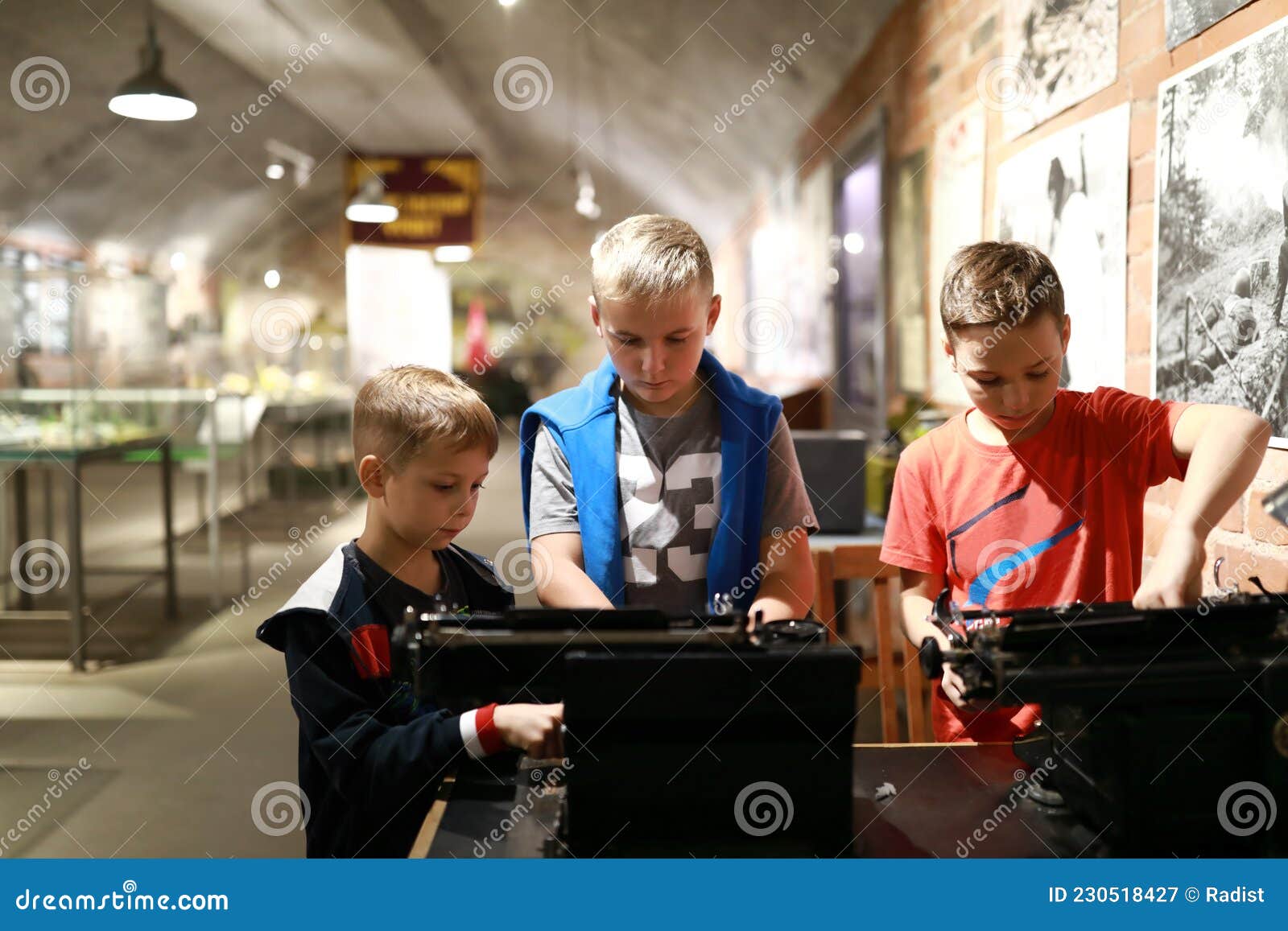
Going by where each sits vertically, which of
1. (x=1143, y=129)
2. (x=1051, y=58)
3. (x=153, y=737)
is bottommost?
(x=153, y=737)

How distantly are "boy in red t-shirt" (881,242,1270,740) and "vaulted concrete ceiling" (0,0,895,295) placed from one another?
3379 mm

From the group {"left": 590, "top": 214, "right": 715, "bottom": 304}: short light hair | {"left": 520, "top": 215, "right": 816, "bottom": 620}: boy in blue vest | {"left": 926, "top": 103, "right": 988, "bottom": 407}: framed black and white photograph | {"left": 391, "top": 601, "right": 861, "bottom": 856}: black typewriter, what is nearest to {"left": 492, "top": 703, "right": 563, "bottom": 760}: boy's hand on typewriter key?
{"left": 391, "top": 601, "right": 861, "bottom": 856}: black typewriter

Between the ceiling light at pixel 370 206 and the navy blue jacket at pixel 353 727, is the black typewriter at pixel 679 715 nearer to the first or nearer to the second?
the navy blue jacket at pixel 353 727

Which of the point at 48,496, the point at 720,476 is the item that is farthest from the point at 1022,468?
the point at 48,496

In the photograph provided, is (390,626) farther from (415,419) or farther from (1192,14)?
(1192,14)

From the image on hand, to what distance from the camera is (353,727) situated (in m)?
1.25

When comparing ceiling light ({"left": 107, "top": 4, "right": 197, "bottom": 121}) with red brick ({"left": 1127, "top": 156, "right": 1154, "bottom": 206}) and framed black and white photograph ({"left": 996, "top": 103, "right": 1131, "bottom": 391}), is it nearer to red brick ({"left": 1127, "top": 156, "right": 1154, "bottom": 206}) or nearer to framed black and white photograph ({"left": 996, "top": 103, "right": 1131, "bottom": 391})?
framed black and white photograph ({"left": 996, "top": 103, "right": 1131, "bottom": 391})

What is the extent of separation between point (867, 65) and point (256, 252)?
37.2 ft

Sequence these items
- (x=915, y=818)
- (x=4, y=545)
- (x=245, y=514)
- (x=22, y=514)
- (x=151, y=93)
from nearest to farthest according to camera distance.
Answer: (x=915, y=818), (x=151, y=93), (x=22, y=514), (x=4, y=545), (x=245, y=514)

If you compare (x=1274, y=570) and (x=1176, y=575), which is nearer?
(x=1176, y=575)

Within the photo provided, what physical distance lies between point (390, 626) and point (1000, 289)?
1004 millimetres

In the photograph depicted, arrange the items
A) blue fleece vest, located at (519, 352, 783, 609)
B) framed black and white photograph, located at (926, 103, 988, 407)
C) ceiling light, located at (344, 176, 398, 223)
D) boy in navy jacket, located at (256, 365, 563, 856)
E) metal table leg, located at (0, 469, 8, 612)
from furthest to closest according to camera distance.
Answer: ceiling light, located at (344, 176, 398, 223) → metal table leg, located at (0, 469, 8, 612) → framed black and white photograph, located at (926, 103, 988, 407) → blue fleece vest, located at (519, 352, 783, 609) → boy in navy jacket, located at (256, 365, 563, 856)

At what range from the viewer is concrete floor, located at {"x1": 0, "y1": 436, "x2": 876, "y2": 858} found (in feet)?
9.21

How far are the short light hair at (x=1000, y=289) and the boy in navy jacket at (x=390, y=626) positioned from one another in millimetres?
727
